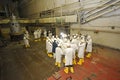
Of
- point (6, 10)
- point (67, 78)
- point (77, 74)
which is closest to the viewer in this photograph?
point (67, 78)

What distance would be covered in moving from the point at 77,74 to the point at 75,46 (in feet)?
3.84

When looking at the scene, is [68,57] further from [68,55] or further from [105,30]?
[105,30]

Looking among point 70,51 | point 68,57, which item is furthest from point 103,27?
point 68,57

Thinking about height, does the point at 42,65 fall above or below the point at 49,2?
below

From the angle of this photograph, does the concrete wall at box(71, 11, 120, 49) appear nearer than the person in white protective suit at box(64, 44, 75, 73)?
No

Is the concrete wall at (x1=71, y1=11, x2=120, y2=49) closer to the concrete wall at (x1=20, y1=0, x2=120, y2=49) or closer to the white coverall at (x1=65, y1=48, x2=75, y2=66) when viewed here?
the concrete wall at (x1=20, y1=0, x2=120, y2=49)

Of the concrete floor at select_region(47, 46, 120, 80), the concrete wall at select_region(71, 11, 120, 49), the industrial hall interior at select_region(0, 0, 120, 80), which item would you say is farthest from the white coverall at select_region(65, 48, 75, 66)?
the concrete wall at select_region(71, 11, 120, 49)

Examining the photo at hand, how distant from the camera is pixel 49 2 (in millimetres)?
10070

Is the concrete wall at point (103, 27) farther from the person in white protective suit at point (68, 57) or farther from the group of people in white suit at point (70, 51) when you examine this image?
the person in white protective suit at point (68, 57)

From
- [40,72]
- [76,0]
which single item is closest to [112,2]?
[76,0]

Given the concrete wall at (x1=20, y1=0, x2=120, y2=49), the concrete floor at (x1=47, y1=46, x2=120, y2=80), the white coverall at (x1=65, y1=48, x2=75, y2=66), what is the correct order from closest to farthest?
the concrete floor at (x1=47, y1=46, x2=120, y2=80) < the white coverall at (x1=65, y1=48, x2=75, y2=66) < the concrete wall at (x1=20, y1=0, x2=120, y2=49)

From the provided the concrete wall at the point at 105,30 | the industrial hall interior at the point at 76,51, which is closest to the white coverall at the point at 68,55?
the industrial hall interior at the point at 76,51

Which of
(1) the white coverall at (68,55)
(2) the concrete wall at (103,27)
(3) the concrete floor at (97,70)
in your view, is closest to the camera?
(3) the concrete floor at (97,70)

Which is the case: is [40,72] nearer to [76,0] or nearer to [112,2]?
[112,2]
